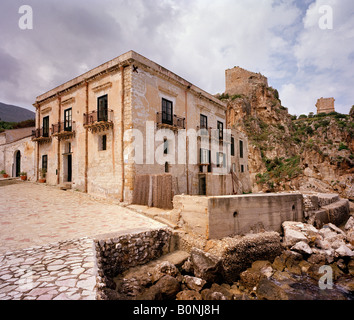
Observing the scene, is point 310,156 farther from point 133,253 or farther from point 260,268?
point 133,253

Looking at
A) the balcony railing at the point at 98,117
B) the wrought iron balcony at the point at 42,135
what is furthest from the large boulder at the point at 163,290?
the wrought iron balcony at the point at 42,135

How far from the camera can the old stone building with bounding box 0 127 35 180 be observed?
1770cm

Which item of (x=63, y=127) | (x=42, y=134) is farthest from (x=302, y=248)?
(x=42, y=134)

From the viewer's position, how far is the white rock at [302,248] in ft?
24.1

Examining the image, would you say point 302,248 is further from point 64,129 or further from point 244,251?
point 64,129

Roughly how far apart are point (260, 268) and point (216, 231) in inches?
70.5

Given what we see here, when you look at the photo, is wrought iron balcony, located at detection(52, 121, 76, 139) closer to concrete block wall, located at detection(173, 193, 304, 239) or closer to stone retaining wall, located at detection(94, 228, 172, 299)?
concrete block wall, located at detection(173, 193, 304, 239)

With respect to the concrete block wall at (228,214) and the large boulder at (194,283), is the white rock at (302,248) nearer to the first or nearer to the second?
the concrete block wall at (228,214)

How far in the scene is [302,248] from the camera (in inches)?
292

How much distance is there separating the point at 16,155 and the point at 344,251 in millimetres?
25509

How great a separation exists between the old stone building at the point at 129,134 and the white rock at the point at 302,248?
3124 mm

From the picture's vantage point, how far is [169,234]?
6801 millimetres
